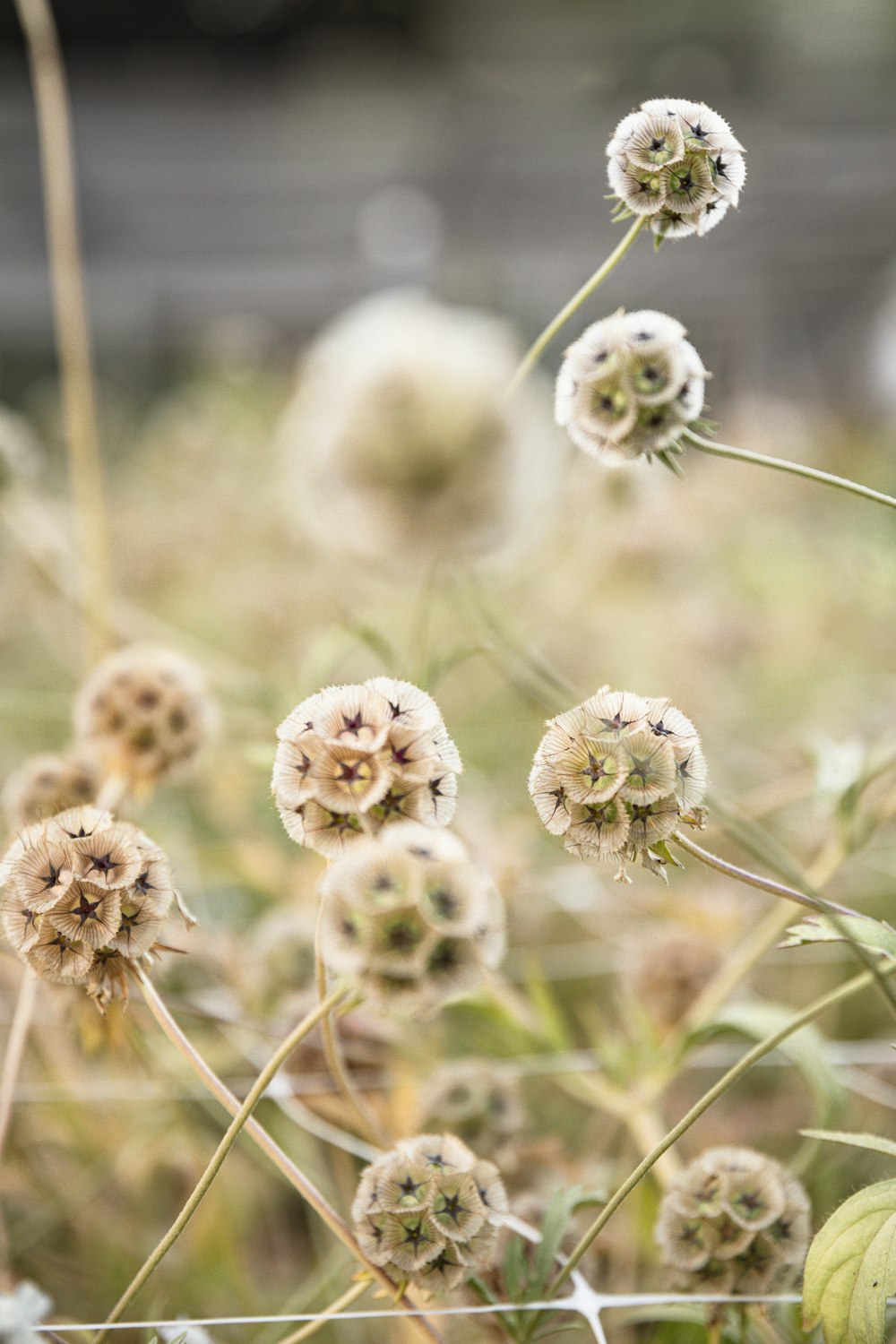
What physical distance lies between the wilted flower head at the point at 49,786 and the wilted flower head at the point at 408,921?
15 cm

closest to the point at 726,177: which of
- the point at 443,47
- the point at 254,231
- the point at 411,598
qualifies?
the point at 411,598

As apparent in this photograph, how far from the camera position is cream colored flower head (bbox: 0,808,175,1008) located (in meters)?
0.27

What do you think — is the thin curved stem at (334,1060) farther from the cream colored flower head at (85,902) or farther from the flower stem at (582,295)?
the flower stem at (582,295)

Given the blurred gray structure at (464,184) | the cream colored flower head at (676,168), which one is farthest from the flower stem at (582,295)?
the blurred gray structure at (464,184)

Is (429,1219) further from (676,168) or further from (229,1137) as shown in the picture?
(676,168)

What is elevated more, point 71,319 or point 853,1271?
point 71,319

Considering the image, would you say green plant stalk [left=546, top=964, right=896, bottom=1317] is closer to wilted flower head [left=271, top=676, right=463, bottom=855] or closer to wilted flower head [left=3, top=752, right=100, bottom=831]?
wilted flower head [left=271, top=676, right=463, bottom=855]

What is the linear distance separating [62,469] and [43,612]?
784 mm

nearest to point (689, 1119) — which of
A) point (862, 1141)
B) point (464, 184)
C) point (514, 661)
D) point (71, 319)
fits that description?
point (862, 1141)

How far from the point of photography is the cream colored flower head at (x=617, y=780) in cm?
26

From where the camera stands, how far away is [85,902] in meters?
0.27

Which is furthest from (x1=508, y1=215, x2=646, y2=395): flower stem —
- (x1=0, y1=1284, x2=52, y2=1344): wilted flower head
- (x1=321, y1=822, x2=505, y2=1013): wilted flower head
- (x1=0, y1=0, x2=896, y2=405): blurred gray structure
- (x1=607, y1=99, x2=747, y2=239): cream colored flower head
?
(x1=0, y1=0, x2=896, y2=405): blurred gray structure

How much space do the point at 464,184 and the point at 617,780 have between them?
3.13 meters

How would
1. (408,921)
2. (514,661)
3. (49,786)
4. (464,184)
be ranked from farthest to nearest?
(464,184) → (514,661) → (49,786) → (408,921)
